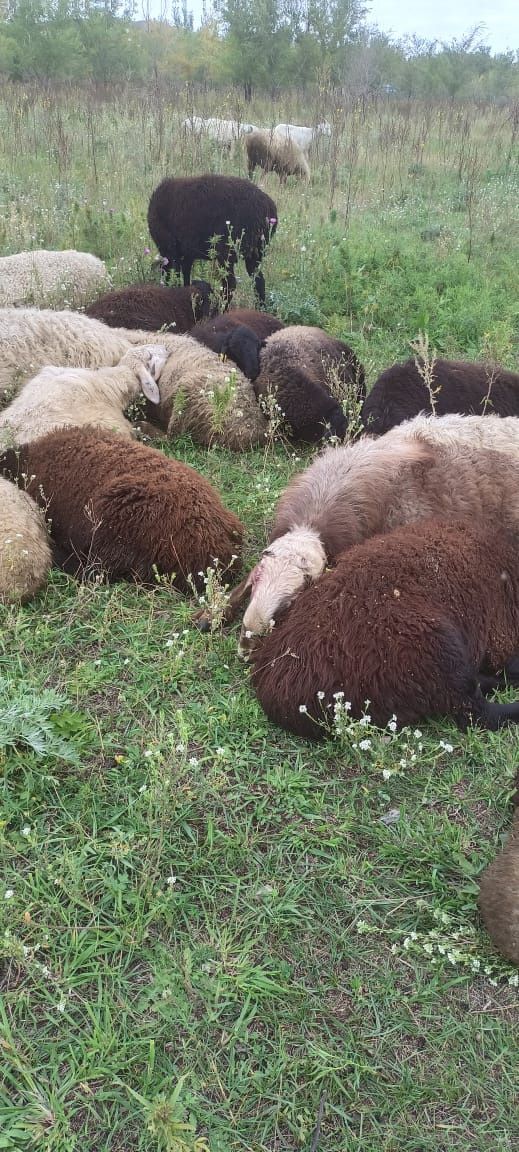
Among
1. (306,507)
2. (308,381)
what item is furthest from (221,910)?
(308,381)

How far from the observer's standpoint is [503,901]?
2.60 m

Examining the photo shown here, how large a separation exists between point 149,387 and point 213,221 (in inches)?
132

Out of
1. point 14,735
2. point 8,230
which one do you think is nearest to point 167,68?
point 8,230

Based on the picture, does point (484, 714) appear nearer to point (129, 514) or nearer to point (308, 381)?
point (129, 514)

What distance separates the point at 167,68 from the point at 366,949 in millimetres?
31272

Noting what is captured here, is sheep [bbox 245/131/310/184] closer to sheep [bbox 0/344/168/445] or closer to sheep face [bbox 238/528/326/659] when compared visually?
sheep [bbox 0/344/168/445]

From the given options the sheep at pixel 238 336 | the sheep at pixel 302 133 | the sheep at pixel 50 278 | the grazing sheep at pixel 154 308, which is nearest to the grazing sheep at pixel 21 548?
the sheep at pixel 238 336

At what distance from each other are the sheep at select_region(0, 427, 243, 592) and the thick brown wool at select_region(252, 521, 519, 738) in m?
0.95

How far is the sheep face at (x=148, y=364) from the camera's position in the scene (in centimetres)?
→ 628

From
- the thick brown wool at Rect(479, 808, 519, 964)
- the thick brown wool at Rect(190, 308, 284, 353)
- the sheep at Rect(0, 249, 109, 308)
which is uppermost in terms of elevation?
the sheep at Rect(0, 249, 109, 308)

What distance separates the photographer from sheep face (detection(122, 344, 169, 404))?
6281 mm

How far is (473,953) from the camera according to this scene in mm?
2617

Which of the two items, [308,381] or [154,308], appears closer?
[308,381]

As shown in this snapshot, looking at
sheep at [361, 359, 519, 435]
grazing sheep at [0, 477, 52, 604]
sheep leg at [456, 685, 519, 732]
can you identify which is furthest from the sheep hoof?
sheep at [361, 359, 519, 435]
